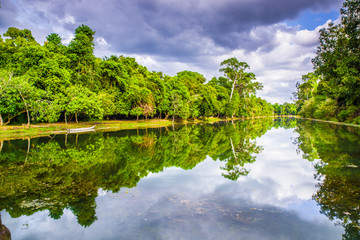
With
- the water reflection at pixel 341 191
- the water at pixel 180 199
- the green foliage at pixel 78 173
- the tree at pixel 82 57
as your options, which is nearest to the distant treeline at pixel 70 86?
the tree at pixel 82 57

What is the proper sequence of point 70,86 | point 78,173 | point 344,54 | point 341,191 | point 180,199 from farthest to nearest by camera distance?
point 70,86
point 344,54
point 78,173
point 341,191
point 180,199

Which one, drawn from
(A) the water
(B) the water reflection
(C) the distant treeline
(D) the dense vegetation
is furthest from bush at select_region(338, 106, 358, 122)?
(B) the water reflection

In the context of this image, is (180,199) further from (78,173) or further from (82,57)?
(82,57)

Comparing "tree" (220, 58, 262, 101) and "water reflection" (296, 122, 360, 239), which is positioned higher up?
"tree" (220, 58, 262, 101)

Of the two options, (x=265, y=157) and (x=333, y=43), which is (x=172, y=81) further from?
(x=265, y=157)

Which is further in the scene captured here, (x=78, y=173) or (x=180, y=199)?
(x=78, y=173)

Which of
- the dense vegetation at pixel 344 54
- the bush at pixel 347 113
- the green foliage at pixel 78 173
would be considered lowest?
the green foliage at pixel 78 173

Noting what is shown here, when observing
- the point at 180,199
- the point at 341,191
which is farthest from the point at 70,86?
the point at 341,191

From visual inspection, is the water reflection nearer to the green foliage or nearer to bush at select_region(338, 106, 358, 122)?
the green foliage

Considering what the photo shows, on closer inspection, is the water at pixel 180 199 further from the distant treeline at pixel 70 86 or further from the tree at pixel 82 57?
the tree at pixel 82 57

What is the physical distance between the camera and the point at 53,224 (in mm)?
6004

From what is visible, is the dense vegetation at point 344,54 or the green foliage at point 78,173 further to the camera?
the dense vegetation at point 344,54

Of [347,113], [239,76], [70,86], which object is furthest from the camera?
[239,76]

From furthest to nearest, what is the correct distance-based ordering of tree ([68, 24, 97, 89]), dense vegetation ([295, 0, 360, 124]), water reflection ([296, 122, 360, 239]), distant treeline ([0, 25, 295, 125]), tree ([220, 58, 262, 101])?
tree ([220, 58, 262, 101]), tree ([68, 24, 97, 89]), distant treeline ([0, 25, 295, 125]), dense vegetation ([295, 0, 360, 124]), water reflection ([296, 122, 360, 239])
